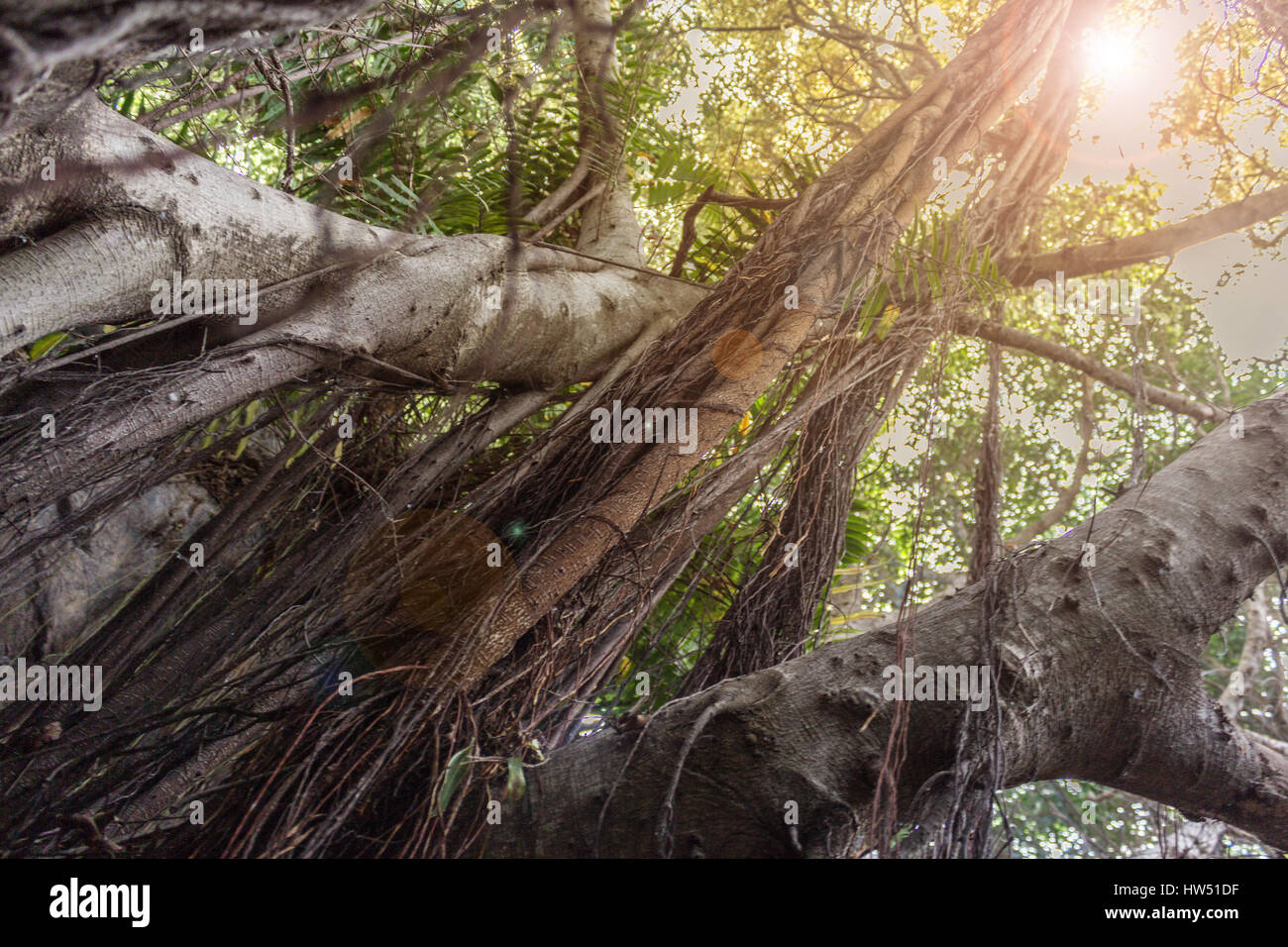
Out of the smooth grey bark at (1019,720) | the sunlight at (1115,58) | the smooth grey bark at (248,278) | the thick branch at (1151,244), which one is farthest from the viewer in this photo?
the sunlight at (1115,58)

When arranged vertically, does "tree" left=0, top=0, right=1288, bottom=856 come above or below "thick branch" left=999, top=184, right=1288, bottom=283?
below

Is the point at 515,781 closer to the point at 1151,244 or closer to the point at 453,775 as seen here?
the point at 453,775

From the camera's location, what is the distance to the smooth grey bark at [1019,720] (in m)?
1.09

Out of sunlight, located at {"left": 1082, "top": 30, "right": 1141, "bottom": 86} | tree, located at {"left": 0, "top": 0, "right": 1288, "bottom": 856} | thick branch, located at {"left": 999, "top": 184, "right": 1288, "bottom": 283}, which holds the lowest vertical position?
tree, located at {"left": 0, "top": 0, "right": 1288, "bottom": 856}

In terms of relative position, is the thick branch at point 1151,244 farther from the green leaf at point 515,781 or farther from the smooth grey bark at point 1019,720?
the green leaf at point 515,781

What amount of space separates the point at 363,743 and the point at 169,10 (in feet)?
3.35

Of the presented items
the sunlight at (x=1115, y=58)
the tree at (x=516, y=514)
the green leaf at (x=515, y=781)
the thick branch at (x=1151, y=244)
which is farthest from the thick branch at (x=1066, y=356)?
the green leaf at (x=515, y=781)

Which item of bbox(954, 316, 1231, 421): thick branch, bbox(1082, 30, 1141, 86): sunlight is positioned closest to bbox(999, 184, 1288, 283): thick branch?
bbox(954, 316, 1231, 421): thick branch

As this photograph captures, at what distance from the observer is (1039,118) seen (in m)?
2.54

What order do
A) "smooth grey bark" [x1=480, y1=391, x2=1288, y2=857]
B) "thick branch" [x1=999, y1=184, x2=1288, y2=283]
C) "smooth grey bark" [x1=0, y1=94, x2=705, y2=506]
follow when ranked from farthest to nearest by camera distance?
"thick branch" [x1=999, y1=184, x2=1288, y2=283] < "smooth grey bark" [x1=0, y1=94, x2=705, y2=506] < "smooth grey bark" [x1=480, y1=391, x2=1288, y2=857]

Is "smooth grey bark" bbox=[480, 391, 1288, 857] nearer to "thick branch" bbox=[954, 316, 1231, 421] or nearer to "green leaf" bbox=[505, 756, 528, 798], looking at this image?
"green leaf" bbox=[505, 756, 528, 798]

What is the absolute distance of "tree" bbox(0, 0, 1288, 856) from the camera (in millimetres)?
1135
